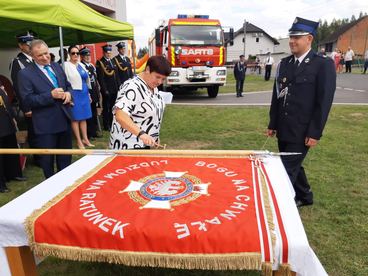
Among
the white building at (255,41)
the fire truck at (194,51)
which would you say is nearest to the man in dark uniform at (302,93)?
the fire truck at (194,51)

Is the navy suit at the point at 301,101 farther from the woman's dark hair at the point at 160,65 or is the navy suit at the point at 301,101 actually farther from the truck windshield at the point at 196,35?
the truck windshield at the point at 196,35

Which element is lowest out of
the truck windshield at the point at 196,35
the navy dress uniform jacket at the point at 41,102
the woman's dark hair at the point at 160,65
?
the navy dress uniform jacket at the point at 41,102

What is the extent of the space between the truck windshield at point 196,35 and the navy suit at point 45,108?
327 inches

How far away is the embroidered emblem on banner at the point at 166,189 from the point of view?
169cm

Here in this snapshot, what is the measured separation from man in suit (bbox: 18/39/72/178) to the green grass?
101 cm

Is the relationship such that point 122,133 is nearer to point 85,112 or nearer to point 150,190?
point 150,190

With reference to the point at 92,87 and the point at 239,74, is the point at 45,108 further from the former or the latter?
the point at 239,74

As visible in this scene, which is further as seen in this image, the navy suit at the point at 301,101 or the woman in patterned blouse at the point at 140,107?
the navy suit at the point at 301,101

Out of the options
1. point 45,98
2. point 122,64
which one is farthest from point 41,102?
point 122,64

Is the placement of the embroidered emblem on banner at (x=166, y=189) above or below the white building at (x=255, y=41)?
below

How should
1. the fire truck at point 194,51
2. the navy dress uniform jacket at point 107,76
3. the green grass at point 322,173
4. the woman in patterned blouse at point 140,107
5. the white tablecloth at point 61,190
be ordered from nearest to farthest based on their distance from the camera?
the white tablecloth at point 61,190
the woman in patterned blouse at point 140,107
the green grass at point 322,173
the navy dress uniform jacket at point 107,76
the fire truck at point 194,51

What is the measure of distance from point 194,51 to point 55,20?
7.73 metres

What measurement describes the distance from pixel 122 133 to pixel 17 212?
1.20 metres

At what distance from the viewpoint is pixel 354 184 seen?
4023 millimetres
